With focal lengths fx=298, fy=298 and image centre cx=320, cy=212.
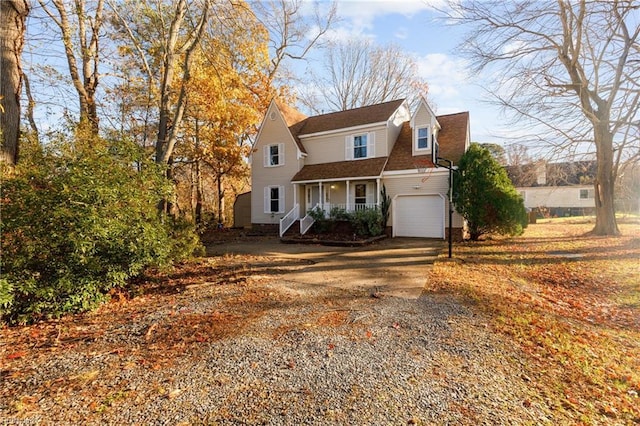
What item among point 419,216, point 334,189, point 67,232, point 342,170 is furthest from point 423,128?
point 67,232

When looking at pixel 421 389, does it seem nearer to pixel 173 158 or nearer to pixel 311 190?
pixel 311 190

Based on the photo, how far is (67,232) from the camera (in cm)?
494

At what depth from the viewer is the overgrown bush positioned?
4.65 meters

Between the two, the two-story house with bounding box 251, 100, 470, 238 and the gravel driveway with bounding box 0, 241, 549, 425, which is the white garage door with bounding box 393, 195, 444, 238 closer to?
the two-story house with bounding box 251, 100, 470, 238

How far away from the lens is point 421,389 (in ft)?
9.86

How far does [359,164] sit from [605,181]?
40.9 feet

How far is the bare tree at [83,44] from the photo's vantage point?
11.3 meters

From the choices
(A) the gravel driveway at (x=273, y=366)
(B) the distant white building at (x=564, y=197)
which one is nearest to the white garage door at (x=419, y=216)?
(A) the gravel driveway at (x=273, y=366)

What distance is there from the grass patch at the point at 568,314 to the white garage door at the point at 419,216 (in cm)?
336

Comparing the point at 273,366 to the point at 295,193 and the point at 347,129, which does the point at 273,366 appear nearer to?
the point at 295,193

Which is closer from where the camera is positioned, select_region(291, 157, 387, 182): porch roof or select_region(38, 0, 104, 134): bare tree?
select_region(38, 0, 104, 134): bare tree

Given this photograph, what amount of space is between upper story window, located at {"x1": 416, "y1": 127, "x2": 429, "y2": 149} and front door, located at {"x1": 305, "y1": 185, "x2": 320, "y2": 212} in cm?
647

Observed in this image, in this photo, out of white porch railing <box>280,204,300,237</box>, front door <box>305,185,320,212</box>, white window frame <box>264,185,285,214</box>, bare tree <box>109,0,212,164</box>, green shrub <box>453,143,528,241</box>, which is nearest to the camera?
bare tree <box>109,0,212,164</box>

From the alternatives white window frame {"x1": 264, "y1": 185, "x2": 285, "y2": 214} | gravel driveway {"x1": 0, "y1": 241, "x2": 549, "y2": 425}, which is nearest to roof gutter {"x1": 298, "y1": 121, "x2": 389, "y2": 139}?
white window frame {"x1": 264, "y1": 185, "x2": 285, "y2": 214}
